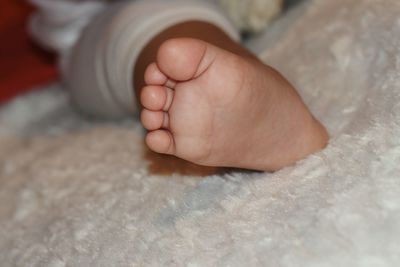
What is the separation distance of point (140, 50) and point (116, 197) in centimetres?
17

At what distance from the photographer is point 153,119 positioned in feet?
1.73

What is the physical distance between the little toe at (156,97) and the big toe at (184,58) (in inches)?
0.7

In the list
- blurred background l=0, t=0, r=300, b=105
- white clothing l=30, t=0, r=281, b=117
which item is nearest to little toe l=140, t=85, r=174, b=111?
white clothing l=30, t=0, r=281, b=117

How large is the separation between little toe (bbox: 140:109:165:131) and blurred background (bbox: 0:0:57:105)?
58 cm

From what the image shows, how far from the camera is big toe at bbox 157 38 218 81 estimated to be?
0.50 metres

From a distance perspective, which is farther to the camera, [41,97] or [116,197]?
[41,97]

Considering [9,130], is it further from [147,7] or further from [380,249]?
[380,249]

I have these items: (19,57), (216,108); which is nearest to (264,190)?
(216,108)

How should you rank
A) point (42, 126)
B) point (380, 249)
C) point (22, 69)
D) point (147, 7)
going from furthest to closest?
point (22, 69) → point (42, 126) → point (147, 7) → point (380, 249)

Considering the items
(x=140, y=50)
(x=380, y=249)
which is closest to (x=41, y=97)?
(x=140, y=50)

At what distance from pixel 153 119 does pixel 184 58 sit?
0.06m

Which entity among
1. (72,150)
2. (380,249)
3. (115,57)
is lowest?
(72,150)

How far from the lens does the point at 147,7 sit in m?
0.76

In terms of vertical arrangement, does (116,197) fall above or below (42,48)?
above
